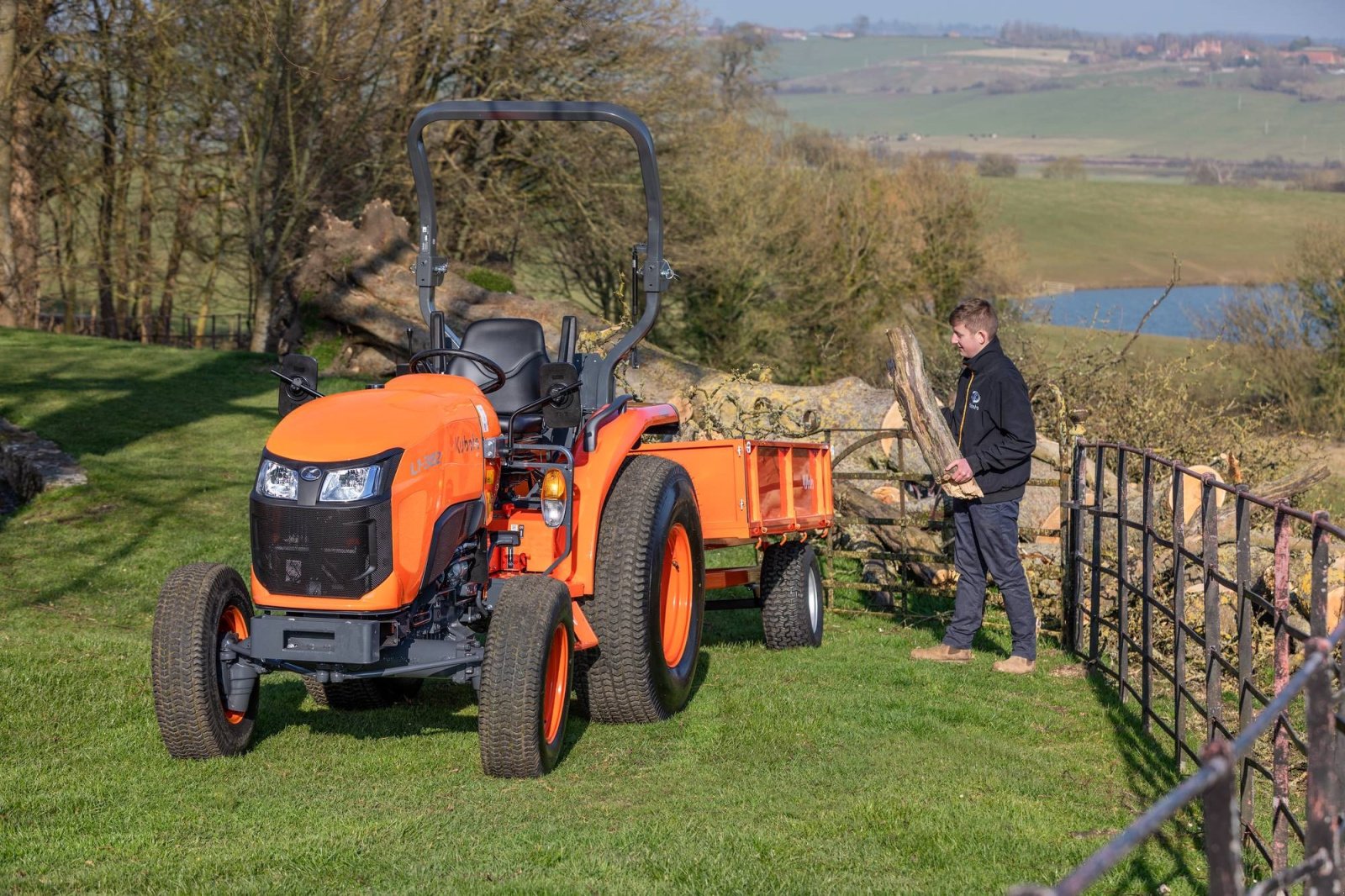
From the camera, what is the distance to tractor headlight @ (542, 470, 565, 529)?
234 inches

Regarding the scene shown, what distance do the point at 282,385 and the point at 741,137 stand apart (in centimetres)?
2530

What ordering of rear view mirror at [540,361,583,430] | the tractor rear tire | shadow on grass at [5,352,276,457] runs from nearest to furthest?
rear view mirror at [540,361,583,430] < the tractor rear tire < shadow on grass at [5,352,276,457]

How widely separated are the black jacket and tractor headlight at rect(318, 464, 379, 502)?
144 inches

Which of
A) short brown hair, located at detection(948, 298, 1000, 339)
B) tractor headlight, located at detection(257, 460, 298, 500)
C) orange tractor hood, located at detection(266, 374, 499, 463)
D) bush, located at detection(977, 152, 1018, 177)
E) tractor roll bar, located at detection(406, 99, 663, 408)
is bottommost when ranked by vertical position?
tractor headlight, located at detection(257, 460, 298, 500)

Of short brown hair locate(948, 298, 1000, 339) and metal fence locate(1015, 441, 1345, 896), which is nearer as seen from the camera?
metal fence locate(1015, 441, 1345, 896)

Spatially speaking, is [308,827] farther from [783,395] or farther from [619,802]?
[783,395]

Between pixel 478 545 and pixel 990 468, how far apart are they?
9.81 ft

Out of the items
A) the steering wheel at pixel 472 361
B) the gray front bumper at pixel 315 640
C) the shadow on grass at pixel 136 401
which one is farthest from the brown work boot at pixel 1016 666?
the shadow on grass at pixel 136 401

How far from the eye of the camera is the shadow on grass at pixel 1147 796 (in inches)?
186

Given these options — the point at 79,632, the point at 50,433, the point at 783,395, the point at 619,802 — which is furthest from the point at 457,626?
the point at 50,433

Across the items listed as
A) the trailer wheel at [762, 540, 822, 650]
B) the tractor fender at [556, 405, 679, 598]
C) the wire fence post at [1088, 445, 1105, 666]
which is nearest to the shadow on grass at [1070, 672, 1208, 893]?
the wire fence post at [1088, 445, 1105, 666]

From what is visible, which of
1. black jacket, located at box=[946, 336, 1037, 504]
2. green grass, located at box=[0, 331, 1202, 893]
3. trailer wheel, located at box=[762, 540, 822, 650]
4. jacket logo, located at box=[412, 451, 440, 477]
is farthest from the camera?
trailer wheel, located at box=[762, 540, 822, 650]

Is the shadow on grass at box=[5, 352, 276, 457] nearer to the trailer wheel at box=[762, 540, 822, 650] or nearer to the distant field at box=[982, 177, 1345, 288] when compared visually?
the trailer wheel at box=[762, 540, 822, 650]

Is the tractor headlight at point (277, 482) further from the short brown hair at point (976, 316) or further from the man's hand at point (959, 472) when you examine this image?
the short brown hair at point (976, 316)
